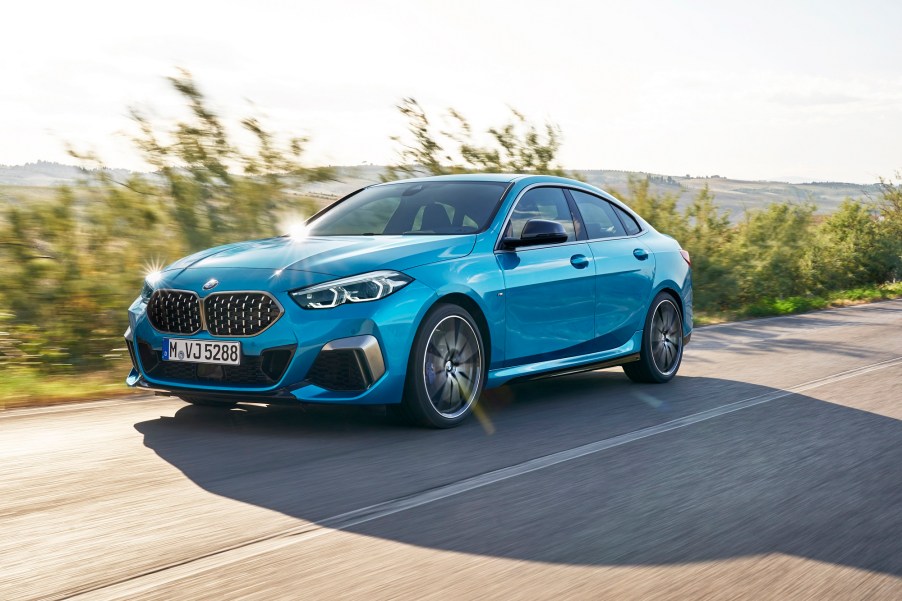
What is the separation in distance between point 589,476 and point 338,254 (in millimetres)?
2073

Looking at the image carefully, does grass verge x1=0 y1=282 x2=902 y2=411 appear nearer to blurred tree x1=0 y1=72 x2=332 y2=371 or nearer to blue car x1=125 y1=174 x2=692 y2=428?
blurred tree x1=0 y1=72 x2=332 y2=371

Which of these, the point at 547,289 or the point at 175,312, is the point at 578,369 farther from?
the point at 175,312

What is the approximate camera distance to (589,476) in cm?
544

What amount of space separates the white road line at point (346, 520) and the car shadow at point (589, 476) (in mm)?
82

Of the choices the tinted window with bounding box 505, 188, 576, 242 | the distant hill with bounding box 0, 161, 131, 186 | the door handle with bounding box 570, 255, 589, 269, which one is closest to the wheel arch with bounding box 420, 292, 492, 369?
the tinted window with bounding box 505, 188, 576, 242

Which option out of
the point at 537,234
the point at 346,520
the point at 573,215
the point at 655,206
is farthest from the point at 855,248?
the point at 346,520

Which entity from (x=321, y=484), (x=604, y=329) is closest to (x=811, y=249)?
(x=604, y=329)

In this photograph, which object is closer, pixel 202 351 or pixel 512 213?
pixel 202 351

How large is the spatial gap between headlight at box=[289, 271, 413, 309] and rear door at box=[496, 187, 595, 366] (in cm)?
113

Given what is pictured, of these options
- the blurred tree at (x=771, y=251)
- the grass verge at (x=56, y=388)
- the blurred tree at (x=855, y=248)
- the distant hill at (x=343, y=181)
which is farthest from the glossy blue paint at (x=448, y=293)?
the blurred tree at (x=855, y=248)

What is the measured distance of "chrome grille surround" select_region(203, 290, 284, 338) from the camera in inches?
237

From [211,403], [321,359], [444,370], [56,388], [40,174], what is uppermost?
[40,174]

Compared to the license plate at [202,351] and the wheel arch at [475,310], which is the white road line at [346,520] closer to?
the wheel arch at [475,310]

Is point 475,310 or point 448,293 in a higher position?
point 448,293
